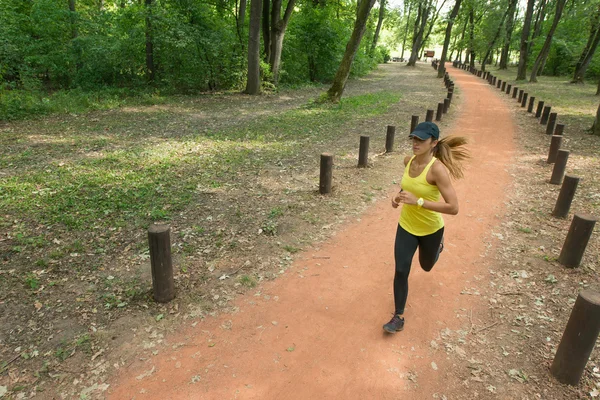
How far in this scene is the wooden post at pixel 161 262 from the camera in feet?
13.6

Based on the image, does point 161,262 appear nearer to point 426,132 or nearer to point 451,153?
point 426,132

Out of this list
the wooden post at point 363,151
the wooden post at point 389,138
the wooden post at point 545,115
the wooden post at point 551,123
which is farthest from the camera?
the wooden post at point 545,115

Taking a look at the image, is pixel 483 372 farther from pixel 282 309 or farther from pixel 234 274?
pixel 234 274

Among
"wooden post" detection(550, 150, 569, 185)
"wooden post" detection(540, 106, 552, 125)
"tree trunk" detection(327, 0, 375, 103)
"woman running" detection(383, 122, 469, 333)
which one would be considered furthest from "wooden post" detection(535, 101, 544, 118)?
"woman running" detection(383, 122, 469, 333)

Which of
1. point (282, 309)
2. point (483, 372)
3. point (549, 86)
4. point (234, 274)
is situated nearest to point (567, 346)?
point (483, 372)

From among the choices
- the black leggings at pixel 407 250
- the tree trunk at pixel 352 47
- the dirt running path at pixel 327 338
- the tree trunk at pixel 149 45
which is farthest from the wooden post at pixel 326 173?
the tree trunk at pixel 149 45

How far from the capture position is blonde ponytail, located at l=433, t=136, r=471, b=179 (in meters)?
3.56

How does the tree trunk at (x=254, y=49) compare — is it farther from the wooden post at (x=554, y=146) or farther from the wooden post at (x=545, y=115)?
the wooden post at (x=554, y=146)

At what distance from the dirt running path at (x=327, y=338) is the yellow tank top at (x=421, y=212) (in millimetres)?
1208

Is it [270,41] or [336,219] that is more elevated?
[270,41]

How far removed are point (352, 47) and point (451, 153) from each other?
13722mm

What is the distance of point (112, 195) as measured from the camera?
7117mm

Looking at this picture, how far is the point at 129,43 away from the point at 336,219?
53.9 ft

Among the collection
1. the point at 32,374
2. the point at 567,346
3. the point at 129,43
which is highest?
the point at 129,43
